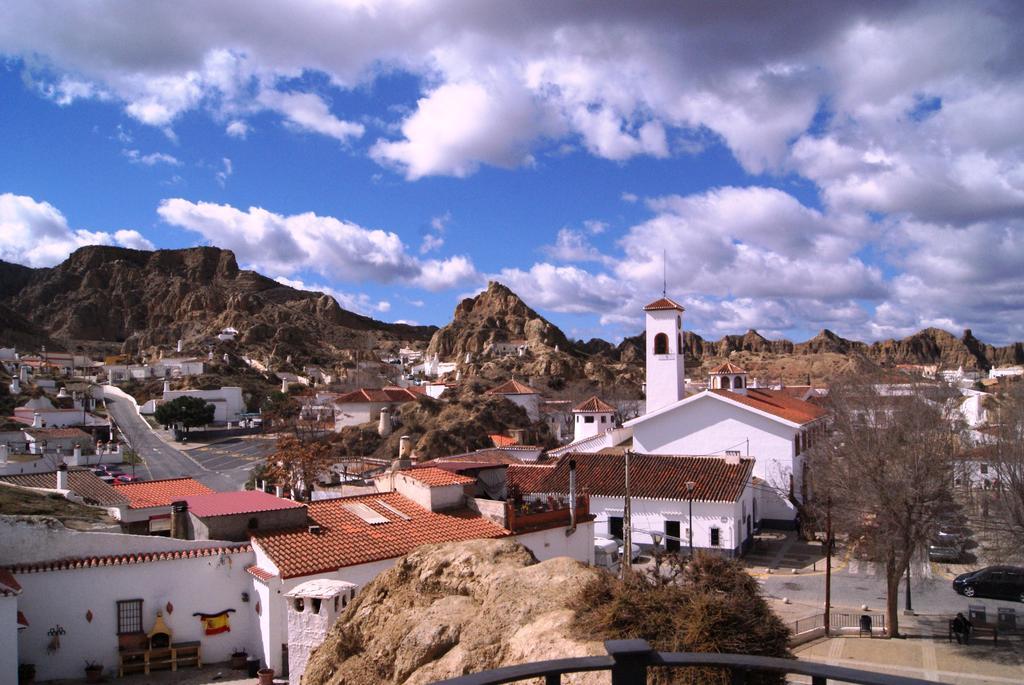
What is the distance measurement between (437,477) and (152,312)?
174595mm

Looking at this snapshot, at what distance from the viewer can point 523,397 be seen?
65.9 meters

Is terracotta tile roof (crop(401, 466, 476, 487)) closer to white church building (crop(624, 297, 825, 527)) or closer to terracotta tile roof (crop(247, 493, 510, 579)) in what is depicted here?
terracotta tile roof (crop(247, 493, 510, 579))

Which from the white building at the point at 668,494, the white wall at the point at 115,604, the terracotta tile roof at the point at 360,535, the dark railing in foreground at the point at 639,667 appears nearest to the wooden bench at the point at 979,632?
the white building at the point at 668,494

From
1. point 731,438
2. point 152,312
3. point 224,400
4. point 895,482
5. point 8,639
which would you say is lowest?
point 8,639

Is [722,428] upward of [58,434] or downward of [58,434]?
upward

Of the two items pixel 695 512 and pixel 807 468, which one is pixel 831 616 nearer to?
pixel 695 512

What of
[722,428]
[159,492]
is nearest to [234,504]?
[159,492]

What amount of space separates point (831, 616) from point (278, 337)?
404ft

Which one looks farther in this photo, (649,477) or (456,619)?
(649,477)

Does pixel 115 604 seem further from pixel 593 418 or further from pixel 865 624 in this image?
pixel 593 418

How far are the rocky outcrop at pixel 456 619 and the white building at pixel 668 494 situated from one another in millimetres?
17084

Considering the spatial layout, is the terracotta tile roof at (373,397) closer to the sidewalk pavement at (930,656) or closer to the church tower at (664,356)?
the church tower at (664,356)

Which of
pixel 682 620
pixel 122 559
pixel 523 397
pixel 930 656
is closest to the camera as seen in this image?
pixel 682 620

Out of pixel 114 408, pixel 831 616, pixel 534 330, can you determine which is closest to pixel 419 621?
pixel 831 616
